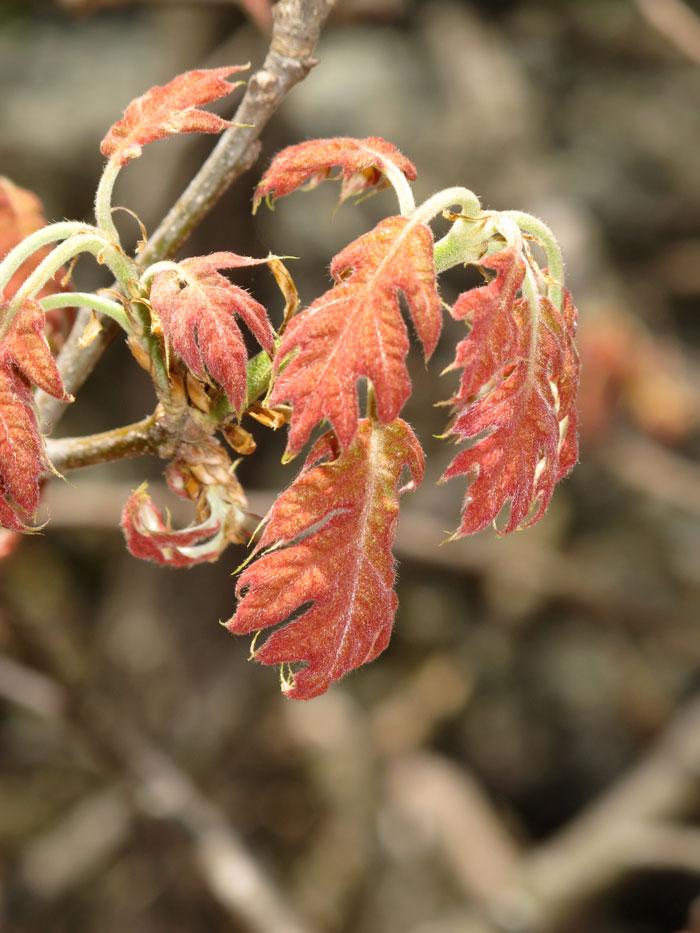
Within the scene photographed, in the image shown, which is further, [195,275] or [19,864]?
[19,864]

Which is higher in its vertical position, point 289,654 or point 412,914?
point 289,654

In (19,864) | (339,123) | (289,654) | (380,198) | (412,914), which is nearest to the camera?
(289,654)

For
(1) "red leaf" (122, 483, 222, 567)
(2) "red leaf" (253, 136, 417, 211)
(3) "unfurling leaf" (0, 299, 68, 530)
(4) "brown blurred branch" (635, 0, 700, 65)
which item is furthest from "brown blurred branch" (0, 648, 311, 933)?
(4) "brown blurred branch" (635, 0, 700, 65)

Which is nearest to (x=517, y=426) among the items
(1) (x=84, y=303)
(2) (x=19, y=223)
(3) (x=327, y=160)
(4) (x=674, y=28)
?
(3) (x=327, y=160)

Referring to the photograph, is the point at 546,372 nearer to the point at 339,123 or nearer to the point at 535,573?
the point at 535,573

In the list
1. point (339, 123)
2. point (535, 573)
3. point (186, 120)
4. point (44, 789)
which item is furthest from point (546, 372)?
point (339, 123)

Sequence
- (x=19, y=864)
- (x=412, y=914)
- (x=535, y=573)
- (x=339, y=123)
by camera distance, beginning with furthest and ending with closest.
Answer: (x=339, y=123) < (x=412, y=914) < (x=535, y=573) < (x=19, y=864)

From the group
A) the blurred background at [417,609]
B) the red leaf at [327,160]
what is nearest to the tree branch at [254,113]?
the red leaf at [327,160]

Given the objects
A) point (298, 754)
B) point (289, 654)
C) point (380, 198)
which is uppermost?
point (289, 654)
